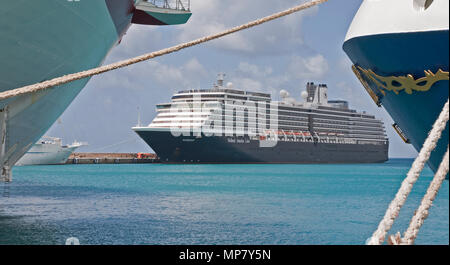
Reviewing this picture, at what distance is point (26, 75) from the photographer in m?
8.52

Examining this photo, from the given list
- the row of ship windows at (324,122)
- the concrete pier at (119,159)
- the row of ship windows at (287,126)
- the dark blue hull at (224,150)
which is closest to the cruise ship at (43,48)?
the dark blue hull at (224,150)

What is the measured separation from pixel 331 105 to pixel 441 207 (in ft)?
178

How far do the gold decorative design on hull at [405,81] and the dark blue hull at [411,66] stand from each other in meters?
0.04

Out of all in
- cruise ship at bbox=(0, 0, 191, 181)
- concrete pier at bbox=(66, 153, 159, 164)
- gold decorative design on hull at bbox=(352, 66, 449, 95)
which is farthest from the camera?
concrete pier at bbox=(66, 153, 159, 164)

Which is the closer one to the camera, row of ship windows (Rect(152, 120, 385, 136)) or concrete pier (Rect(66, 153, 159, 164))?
row of ship windows (Rect(152, 120, 385, 136))

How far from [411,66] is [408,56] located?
0.14m

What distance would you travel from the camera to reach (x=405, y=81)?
656 cm

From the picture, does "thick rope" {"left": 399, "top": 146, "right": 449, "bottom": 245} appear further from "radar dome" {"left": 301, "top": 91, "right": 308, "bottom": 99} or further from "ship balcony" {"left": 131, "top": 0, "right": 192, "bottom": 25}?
"radar dome" {"left": 301, "top": 91, "right": 308, "bottom": 99}

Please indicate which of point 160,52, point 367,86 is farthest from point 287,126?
point 160,52

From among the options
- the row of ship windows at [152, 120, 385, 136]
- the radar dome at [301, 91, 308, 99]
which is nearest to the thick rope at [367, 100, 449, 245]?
the row of ship windows at [152, 120, 385, 136]

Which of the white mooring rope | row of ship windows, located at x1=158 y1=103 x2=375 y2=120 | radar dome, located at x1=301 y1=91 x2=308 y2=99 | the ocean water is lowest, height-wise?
the ocean water

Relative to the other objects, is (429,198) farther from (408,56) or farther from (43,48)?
(43,48)

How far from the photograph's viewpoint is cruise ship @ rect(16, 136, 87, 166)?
228 ft
